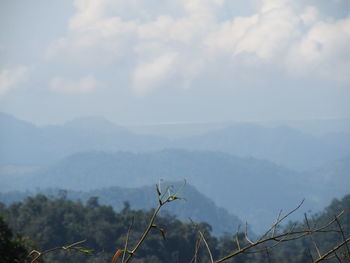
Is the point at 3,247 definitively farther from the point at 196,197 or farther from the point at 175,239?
the point at 196,197

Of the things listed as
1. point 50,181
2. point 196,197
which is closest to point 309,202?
point 196,197

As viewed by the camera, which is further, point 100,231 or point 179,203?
point 179,203

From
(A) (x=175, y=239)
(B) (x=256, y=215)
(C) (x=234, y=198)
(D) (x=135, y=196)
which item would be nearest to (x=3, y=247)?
(A) (x=175, y=239)

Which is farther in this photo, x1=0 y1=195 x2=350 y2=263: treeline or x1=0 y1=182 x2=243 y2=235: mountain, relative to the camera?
x1=0 y1=182 x2=243 y2=235: mountain

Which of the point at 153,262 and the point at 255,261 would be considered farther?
the point at 255,261

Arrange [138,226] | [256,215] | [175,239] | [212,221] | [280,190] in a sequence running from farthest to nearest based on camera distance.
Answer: [280,190] < [256,215] < [212,221] < [138,226] < [175,239]

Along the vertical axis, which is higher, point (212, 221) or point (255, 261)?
point (255, 261)

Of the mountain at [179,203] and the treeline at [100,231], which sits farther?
the mountain at [179,203]

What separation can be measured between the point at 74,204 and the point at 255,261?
14.0 meters

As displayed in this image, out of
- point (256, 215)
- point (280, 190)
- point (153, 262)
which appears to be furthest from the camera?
point (280, 190)

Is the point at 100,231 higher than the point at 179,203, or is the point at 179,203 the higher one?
the point at 100,231

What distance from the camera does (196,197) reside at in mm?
128625

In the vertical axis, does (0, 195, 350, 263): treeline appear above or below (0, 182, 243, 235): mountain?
above

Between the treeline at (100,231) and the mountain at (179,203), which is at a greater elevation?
the treeline at (100,231)
